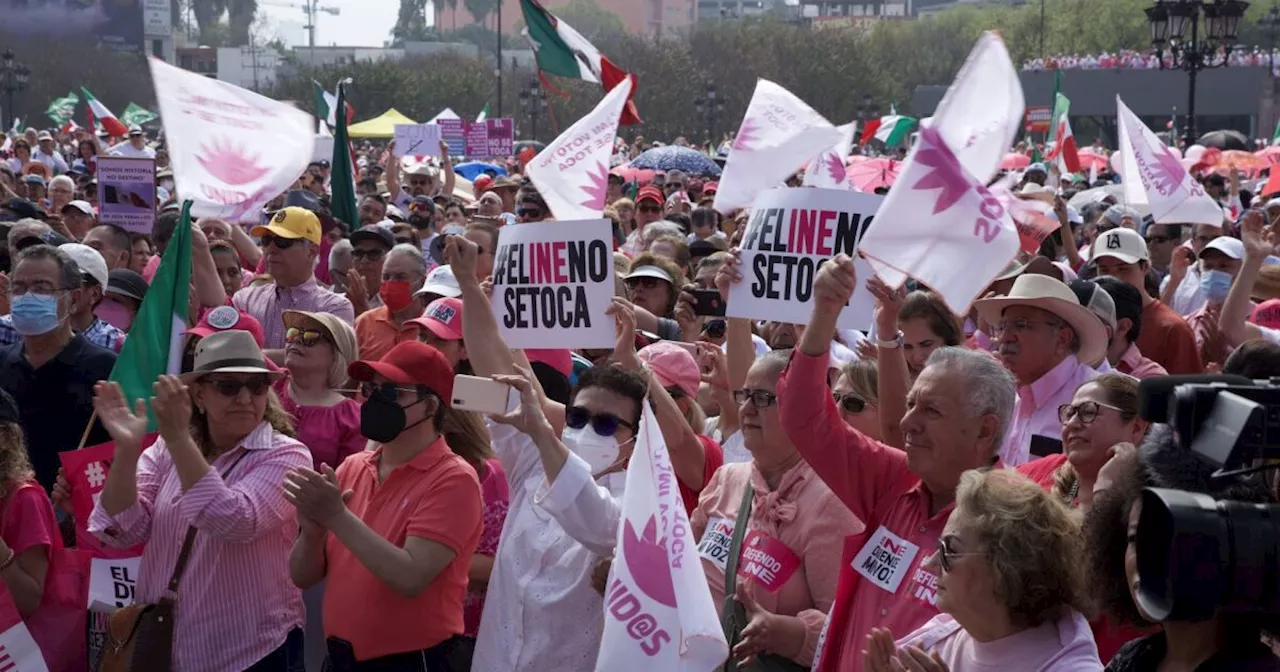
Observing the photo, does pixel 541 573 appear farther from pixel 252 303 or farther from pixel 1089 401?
pixel 252 303

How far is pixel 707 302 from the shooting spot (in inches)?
285

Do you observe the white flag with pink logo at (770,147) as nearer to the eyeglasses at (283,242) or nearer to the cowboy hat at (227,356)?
the eyeglasses at (283,242)

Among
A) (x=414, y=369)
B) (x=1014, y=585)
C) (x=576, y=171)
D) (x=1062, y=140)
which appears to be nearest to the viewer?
(x=1014, y=585)

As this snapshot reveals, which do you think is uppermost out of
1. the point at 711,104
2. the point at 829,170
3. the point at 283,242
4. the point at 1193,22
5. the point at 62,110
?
the point at 1193,22

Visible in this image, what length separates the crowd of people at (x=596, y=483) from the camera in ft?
10.9

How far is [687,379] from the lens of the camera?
5.64m

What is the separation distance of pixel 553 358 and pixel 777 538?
Result: 2008 mm

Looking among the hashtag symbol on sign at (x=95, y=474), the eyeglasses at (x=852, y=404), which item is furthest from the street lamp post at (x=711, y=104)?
the hashtag symbol on sign at (x=95, y=474)

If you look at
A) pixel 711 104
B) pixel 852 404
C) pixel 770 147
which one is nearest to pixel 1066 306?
pixel 852 404

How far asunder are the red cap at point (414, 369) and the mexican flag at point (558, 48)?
7.99 m

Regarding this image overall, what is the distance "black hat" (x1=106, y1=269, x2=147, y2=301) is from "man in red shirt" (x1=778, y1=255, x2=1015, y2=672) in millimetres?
4082

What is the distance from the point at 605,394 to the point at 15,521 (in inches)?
69.4

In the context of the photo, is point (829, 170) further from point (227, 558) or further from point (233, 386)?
point (227, 558)

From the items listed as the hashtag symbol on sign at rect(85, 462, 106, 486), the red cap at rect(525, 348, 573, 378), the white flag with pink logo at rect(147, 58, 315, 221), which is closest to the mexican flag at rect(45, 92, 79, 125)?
the white flag with pink logo at rect(147, 58, 315, 221)
